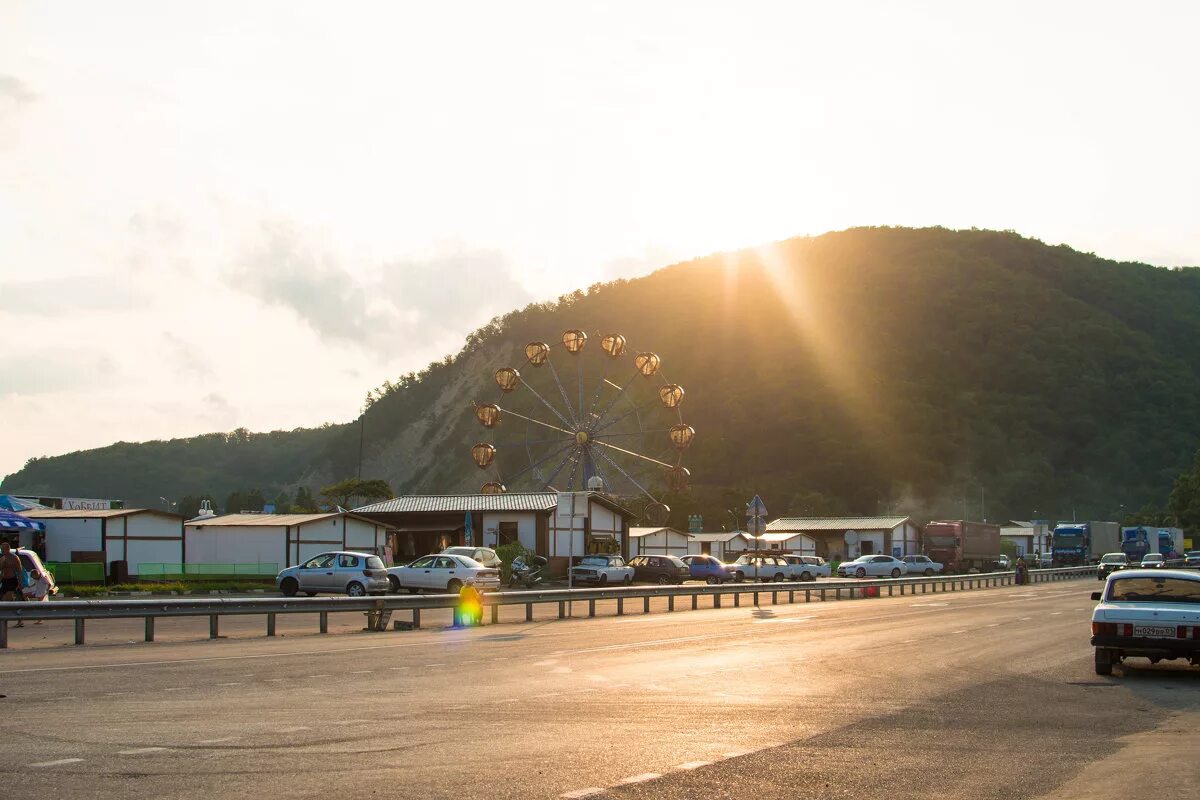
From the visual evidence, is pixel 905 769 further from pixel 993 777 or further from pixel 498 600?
pixel 498 600

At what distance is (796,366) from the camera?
176125mm

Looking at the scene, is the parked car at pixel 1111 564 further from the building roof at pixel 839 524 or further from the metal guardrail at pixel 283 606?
the metal guardrail at pixel 283 606

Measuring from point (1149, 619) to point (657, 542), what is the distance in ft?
191

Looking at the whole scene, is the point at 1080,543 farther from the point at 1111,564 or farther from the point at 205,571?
the point at 205,571

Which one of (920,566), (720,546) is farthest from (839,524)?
(920,566)

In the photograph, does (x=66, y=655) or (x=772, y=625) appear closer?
(x=66, y=655)

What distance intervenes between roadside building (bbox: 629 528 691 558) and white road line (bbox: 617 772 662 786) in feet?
208

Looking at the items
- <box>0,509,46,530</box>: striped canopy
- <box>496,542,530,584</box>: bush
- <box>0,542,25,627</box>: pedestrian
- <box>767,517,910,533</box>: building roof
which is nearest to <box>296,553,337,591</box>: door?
<box>0,542,25,627</box>: pedestrian

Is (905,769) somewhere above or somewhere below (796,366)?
below

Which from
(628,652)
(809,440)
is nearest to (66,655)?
(628,652)

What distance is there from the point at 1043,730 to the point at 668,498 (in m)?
114

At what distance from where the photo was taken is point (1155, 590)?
1947 centimetres

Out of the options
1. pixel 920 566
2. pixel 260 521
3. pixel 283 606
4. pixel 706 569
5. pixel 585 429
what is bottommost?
pixel 920 566

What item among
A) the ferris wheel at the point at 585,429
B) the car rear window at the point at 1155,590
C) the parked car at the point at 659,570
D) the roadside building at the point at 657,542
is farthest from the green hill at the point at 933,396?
the car rear window at the point at 1155,590
